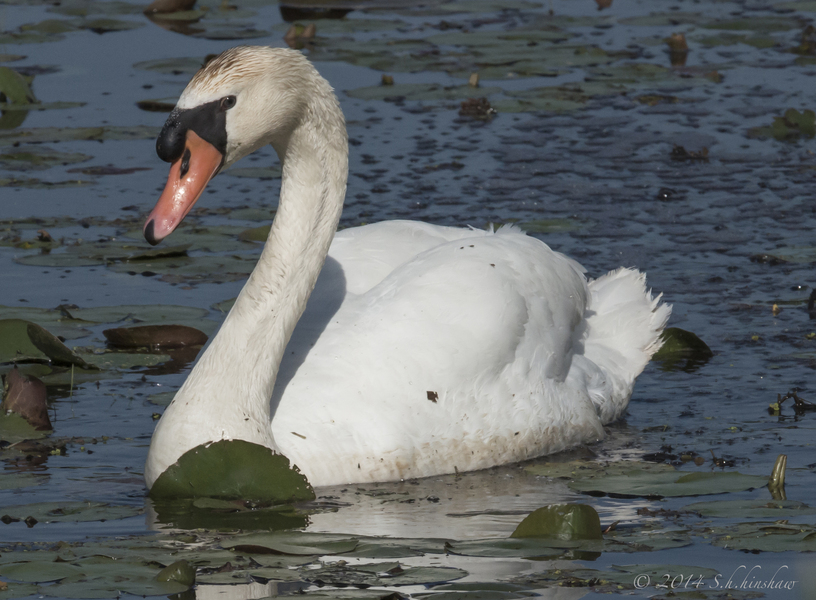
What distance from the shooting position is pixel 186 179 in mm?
5086

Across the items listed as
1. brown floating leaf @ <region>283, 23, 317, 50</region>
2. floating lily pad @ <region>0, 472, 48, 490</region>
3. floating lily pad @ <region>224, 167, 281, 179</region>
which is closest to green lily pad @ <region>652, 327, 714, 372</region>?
floating lily pad @ <region>0, 472, 48, 490</region>

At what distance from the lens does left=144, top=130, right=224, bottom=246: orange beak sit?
198 inches

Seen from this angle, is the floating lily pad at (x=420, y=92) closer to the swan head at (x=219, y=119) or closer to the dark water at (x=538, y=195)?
the dark water at (x=538, y=195)

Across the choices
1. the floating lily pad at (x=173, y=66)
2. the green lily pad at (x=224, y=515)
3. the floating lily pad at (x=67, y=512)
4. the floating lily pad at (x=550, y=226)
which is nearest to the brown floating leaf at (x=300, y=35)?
the floating lily pad at (x=173, y=66)

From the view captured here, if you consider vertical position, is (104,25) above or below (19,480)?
above

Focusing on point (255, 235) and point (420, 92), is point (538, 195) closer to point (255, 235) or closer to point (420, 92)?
point (255, 235)

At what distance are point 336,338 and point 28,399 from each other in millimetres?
1395

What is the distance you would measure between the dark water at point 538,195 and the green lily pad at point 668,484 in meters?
0.05

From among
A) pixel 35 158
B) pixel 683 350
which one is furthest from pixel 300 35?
pixel 683 350

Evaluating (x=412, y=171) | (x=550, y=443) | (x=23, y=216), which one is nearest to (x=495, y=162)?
(x=412, y=171)

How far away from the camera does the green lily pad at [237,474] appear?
5.34 meters

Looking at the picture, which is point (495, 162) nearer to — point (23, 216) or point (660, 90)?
point (660, 90)

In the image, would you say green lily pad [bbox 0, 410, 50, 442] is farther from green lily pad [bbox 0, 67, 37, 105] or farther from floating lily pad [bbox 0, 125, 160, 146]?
green lily pad [bbox 0, 67, 37, 105]

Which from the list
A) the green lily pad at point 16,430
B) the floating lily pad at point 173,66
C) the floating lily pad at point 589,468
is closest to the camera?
the floating lily pad at point 589,468
